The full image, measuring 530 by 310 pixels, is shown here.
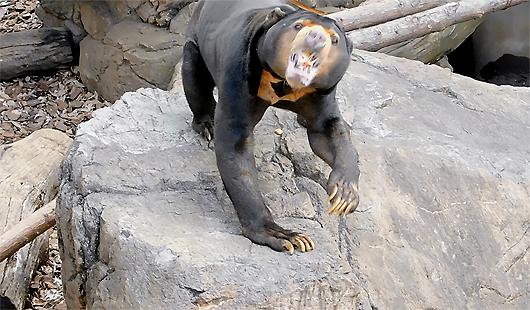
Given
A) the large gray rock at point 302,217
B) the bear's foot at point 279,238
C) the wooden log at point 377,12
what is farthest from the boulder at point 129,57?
the bear's foot at point 279,238

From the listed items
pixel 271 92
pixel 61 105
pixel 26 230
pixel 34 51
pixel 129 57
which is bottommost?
pixel 61 105

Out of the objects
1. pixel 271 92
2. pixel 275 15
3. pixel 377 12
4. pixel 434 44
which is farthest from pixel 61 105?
pixel 275 15

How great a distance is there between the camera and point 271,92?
2215 mm

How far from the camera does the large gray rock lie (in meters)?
2.18

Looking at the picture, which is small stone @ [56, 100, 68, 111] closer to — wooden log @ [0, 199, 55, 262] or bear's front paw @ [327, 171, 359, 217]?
wooden log @ [0, 199, 55, 262]

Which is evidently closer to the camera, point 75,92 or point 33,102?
point 33,102

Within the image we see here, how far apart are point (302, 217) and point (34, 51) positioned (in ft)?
14.3

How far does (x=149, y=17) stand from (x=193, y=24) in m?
2.82

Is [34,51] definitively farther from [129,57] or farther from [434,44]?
[434,44]

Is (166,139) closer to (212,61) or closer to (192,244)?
(212,61)

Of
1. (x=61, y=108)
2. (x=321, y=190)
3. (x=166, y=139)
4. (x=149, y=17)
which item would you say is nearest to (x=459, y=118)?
(x=321, y=190)

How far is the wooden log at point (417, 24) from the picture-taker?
420 cm

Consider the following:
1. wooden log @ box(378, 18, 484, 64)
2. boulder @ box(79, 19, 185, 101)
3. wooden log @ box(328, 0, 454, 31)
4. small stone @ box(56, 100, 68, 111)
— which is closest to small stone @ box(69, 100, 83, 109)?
small stone @ box(56, 100, 68, 111)

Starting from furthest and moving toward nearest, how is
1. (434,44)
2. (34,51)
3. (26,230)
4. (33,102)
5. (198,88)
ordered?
1. (434,44)
2. (34,51)
3. (33,102)
4. (26,230)
5. (198,88)
